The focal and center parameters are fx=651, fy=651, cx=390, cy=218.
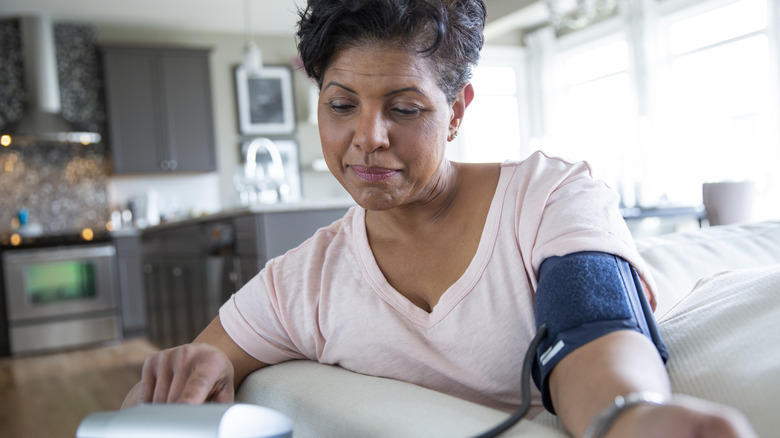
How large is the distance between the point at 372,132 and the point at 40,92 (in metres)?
5.86

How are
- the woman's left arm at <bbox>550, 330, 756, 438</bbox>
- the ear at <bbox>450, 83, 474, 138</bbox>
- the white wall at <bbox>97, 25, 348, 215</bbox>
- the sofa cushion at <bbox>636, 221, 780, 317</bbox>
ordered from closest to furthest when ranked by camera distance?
the woman's left arm at <bbox>550, 330, 756, 438</bbox> < the ear at <bbox>450, 83, 474, 138</bbox> < the sofa cushion at <bbox>636, 221, 780, 317</bbox> < the white wall at <bbox>97, 25, 348, 215</bbox>

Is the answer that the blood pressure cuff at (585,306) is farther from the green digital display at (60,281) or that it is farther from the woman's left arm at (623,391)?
the green digital display at (60,281)

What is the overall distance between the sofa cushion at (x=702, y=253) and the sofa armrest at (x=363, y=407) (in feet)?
1.96

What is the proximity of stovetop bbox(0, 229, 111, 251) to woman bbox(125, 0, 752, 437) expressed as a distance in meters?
5.02

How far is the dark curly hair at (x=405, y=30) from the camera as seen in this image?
2.72ft

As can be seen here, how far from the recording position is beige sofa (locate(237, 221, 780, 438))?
599 millimetres

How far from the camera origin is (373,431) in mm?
637

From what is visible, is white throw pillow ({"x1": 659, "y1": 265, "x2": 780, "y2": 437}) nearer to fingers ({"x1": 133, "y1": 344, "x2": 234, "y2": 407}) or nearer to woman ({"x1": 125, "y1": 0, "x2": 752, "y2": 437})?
woman ({"x1": 125, "y1": 0, "x2": 752, "y2": 437})

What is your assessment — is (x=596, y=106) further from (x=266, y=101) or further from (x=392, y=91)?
(x=392, y=91)

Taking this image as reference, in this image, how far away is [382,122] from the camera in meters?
0.84

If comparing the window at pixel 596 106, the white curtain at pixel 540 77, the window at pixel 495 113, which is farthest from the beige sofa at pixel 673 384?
the window at pixel 495 113

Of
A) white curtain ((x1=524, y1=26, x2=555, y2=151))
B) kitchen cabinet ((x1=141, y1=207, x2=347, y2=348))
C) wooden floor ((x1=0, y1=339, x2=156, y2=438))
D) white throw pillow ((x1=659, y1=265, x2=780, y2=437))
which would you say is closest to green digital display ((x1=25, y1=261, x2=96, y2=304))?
wooden floor ((x1=0, y1=339, x2=156, y2=438))

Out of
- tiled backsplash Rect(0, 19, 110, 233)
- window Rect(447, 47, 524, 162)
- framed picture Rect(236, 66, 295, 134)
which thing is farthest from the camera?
window Rect(447, 47, 524, 162)

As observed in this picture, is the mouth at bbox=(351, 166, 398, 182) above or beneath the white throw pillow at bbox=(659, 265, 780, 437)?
above
